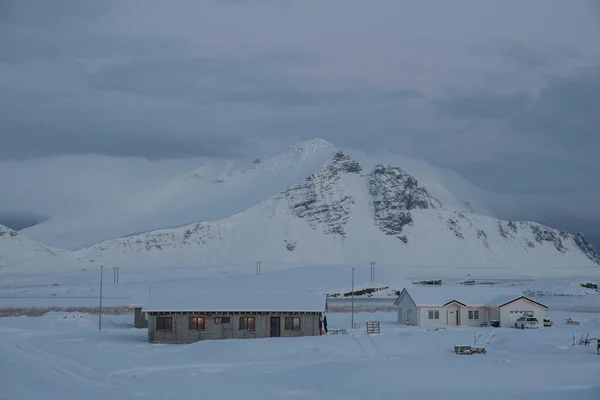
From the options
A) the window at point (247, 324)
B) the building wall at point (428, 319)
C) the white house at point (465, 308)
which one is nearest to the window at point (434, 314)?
the white house at point (465, 308)

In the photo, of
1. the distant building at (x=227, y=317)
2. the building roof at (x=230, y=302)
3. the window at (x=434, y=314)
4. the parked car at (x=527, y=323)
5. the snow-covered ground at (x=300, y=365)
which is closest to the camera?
the snow-covered ground at (x=300, y=365)

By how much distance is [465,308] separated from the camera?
72.1 m

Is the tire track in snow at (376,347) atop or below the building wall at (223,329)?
below

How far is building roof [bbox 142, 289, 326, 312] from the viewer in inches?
2250

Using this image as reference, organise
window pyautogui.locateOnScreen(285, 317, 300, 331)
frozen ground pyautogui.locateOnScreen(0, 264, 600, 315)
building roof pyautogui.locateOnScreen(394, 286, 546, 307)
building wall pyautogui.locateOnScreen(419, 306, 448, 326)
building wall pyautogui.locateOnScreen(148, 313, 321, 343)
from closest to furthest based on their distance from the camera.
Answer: building wall pyautogui.locateOnScreen(148, 313, 321, 343), window pyautogui.locateOnScreen(285, 317, 300, 331), building wall pyautogui.locateOnScreen(419, 306, 448, 326), building roof pyautogui.locateOnScreen(394, 286, 546, 307), frozen ground pyautogui.locateOnScreen(0, 264, 600, 315)

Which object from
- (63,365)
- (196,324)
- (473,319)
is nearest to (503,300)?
(473,319)

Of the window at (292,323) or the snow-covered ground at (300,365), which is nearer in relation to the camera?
the snow-covered ground at (300,365)

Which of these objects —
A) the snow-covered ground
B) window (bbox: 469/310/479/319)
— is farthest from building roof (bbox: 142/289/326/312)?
window (bbox: 469/310/479/319)

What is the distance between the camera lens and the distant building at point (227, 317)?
56.9 m

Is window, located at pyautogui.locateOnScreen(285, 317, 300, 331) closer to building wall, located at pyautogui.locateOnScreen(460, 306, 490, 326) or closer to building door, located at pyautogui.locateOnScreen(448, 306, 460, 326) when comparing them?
building door, located at pyautogui.locateOnScreen(448, 306, 460, 326)

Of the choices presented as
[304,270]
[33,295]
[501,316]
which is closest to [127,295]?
[33,295]

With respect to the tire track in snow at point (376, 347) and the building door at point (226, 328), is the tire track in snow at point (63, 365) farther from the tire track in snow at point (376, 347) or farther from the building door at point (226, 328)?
the tire track in snow at point (376, 347)

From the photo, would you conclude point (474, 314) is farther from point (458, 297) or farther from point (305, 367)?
point (305, 367)

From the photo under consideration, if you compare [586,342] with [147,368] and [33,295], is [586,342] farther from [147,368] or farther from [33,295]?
[33,295]
